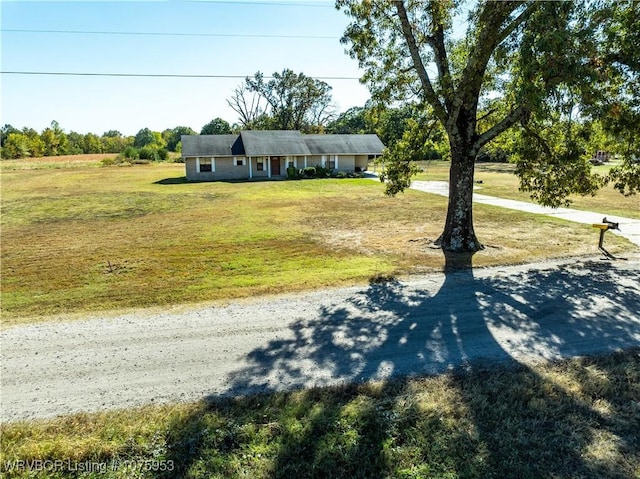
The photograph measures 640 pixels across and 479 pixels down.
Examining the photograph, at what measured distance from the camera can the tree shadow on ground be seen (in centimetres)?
389

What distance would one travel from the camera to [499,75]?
10.8 meters

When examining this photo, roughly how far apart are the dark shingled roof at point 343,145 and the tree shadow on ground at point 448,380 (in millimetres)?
29150

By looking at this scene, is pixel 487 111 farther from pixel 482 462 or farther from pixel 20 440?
pixel 20 440

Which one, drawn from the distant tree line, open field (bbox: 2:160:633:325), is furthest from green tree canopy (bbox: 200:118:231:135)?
open field (bbox: 2:160:633:325)

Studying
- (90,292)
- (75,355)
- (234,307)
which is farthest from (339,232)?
(75,355)

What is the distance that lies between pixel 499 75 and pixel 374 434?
10.0 meters

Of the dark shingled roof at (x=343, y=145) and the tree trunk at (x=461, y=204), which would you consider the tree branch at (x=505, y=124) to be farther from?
the dark shingled roof at (x=343, y=145)

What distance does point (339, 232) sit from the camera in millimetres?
14031

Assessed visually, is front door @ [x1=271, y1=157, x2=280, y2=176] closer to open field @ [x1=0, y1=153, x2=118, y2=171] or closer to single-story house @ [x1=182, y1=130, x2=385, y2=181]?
single-story house @ [x1=182, y1=130, x2=385, y2=181]

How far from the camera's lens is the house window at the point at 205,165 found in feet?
109

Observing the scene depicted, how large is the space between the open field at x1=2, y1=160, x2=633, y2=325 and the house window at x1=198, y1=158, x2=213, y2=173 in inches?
435

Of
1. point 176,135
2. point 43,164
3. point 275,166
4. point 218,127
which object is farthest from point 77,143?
point 275,166

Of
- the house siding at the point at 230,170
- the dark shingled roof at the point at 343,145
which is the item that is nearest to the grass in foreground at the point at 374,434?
the house siding at the point at 230,170

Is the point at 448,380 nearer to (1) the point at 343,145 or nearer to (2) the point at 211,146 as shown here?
(2) the point at 211,146
